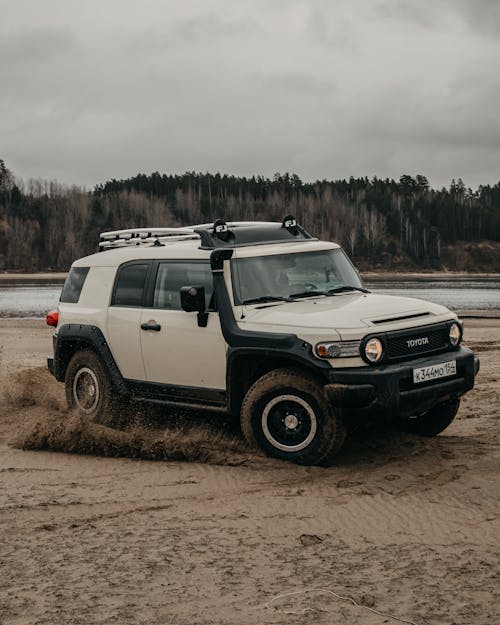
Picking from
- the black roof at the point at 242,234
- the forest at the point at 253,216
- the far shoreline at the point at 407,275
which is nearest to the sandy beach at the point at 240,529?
the black roof at the point at 242,234

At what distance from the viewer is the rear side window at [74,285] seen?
927cm

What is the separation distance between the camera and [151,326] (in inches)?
326

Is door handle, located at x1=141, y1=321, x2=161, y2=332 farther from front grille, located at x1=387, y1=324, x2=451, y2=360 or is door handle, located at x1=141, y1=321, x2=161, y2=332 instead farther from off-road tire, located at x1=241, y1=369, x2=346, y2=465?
front grille, located at x1=387, y1=324, x2=451, y2=360

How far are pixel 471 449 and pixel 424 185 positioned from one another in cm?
17696

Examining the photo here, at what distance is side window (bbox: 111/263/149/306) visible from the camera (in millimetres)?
8586

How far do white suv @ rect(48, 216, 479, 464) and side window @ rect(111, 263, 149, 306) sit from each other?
13mm

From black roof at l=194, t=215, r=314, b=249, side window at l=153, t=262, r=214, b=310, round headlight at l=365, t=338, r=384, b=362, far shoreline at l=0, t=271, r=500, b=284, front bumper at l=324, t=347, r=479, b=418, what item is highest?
black roof at l=194, t=215, r=314, b=249

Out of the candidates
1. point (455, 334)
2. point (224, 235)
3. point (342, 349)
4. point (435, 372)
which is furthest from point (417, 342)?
point (224, 235)

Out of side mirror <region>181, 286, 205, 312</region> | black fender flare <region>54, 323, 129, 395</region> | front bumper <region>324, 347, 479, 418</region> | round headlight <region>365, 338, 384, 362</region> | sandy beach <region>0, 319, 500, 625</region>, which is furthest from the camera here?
black fender flare <region>54, 323, 129, 395</region>

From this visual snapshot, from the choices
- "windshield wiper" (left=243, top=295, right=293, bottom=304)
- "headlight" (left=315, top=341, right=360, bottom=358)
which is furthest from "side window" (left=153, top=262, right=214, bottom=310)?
"headlight" (left=315, top=341, right=360, bottom=358)

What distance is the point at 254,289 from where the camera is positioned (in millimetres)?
7898

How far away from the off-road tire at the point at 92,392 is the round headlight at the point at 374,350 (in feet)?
9.83

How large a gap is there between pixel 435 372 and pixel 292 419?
1271 millimetres

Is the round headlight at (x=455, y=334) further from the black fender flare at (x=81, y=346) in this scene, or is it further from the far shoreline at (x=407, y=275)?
the far shoreline at (x=407, y=275)
